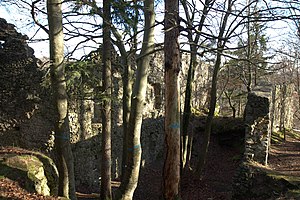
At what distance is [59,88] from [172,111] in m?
2.34

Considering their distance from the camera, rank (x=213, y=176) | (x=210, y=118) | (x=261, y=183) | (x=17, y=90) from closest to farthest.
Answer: (x=261, y=183) < (x=17, y=90) < (x=210, y=118) < (x=213, y=176)

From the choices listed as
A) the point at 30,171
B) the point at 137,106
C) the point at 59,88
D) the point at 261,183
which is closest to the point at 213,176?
the point at 261,183

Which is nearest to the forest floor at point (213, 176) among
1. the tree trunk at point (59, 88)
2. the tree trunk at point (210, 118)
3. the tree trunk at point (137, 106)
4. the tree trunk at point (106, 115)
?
the tree trunk at point (210, 118)

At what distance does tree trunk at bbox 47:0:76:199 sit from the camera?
5.90 m

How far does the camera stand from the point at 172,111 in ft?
19.2

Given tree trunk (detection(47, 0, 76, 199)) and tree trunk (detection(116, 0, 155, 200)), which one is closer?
tree trunk (detection(47, 0, 76, 199))

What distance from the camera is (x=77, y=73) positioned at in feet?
24.6

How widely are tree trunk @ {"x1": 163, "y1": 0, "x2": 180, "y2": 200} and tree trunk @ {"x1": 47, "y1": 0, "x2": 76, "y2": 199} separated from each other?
2110mm

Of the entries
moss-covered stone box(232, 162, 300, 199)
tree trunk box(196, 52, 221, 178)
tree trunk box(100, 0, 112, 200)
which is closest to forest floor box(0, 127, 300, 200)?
tree trunk box(196, 52, 221, 178)

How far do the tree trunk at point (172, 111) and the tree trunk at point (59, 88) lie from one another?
2.11m

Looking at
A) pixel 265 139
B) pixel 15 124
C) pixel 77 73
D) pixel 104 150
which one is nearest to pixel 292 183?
pixel 265 139

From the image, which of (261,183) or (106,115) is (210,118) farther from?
(106,115)

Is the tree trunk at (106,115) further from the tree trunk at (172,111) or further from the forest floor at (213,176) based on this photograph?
the tree trunk at (172,111)

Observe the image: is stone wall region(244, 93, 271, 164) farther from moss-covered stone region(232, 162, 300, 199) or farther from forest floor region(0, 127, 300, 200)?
forest floor region(0, 127, 300, 200)
